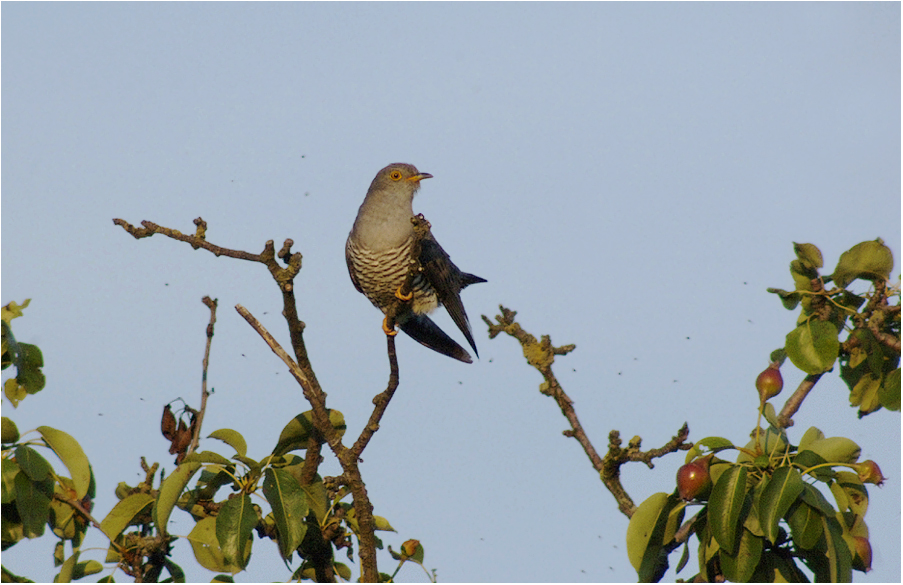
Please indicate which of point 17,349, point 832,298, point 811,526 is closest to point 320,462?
point 17,349

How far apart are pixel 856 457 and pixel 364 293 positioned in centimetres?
406

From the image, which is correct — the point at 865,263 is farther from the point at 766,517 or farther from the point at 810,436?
the point at 766,517

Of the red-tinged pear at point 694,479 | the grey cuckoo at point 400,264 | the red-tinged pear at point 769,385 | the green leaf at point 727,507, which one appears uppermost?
the grey cuckoo at point 400,264

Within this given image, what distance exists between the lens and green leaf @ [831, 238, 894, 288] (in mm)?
3756

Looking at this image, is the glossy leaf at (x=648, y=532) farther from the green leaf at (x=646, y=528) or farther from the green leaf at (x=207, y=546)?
the green leaf at (x=207, y=546)

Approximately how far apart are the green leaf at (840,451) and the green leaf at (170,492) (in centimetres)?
264

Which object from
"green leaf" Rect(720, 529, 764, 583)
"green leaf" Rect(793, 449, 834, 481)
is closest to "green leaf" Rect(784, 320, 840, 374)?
"green leaf" Rect(793, 449, 834, 481)

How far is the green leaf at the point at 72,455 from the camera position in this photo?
4008 millimetres

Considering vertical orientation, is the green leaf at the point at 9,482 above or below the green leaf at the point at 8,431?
below

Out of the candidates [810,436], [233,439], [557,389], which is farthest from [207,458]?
[810,436]

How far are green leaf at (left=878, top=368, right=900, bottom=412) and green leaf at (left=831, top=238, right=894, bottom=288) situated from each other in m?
0.53

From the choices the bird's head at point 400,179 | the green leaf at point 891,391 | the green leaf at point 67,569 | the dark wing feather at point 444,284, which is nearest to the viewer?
the green leaf at point 67,569

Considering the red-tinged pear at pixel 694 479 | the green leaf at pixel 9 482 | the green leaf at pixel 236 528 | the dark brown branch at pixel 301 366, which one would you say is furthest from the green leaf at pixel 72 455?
the red-tinged pear at pixel 694 479

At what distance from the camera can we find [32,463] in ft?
12.4
